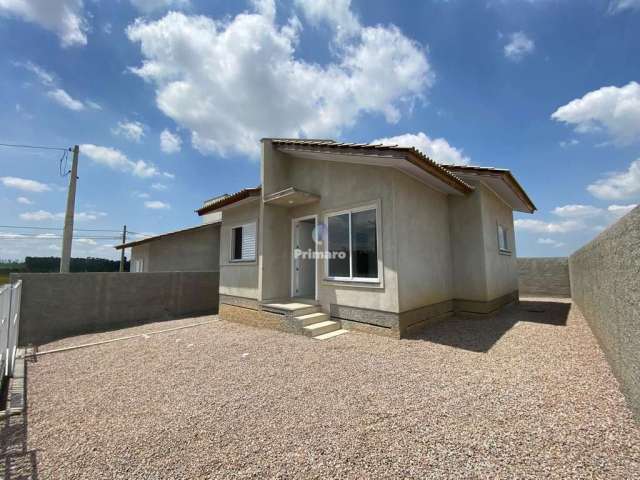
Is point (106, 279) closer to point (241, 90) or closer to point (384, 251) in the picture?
point (241, 90)

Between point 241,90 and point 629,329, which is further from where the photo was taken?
point 241,90

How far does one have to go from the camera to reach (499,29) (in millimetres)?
8445

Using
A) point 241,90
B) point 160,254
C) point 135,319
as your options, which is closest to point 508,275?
point 241,90

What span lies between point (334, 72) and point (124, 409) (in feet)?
34.8

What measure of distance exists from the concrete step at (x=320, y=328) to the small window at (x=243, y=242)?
3.80 metres

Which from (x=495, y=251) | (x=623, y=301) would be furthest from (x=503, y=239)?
(x=623, y=301)

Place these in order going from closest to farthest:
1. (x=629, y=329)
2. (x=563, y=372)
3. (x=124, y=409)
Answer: (x=629, y=329)
(x=124, y=409)
(x=563, y=372)

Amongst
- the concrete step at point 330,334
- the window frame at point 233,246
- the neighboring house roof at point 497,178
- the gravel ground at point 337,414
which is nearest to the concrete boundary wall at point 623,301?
the gravel ground at point 337,414

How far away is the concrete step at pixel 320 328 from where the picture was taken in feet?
24.6

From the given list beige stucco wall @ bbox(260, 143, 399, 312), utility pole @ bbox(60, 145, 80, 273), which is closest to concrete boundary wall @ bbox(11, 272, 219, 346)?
utility pole @ bbox(60, 145, 80, 273)

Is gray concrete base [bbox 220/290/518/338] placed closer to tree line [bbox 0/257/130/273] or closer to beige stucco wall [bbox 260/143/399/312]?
beige stucco wall [bbox 260/143/399/312]

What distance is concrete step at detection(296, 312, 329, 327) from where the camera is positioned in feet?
25.8

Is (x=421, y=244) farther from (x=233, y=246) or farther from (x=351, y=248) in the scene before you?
(x=233, y=246)

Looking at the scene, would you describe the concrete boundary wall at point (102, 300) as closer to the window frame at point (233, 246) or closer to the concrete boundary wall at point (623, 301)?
the window frame at point (233, 246)
